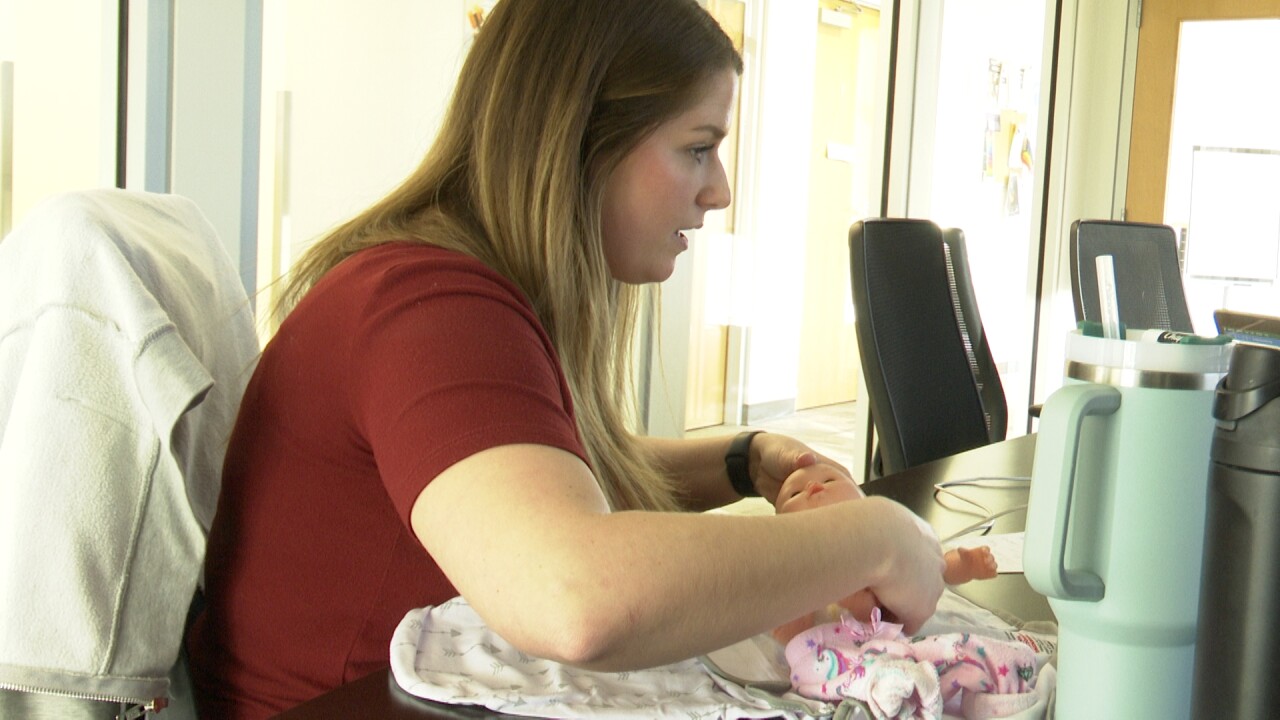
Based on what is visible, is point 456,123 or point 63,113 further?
point 63,113

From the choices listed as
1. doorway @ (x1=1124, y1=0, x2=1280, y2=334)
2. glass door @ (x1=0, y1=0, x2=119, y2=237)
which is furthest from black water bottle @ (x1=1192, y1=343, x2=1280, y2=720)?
doorway @ (x1=1124, y1=0, x2=1280, y2=334)

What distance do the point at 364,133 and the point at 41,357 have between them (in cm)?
179

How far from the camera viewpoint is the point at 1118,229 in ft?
Result: 10.3

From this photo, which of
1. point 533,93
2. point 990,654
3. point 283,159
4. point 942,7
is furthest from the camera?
point 942,7

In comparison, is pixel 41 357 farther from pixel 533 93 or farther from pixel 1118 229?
pixel 1118 229

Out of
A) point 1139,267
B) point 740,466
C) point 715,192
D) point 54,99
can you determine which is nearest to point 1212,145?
point 1139,267

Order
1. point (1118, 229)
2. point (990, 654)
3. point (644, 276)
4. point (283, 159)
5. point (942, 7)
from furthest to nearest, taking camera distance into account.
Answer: point (942, 7), point (1118, 229), point (283, 159), point (644, 276), point (990, 654)

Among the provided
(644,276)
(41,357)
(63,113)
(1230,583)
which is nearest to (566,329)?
(644,276)

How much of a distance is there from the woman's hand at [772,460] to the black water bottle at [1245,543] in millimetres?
674

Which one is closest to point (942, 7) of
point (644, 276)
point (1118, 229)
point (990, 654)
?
point (1118, 229)

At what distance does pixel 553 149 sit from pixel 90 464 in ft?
1.32

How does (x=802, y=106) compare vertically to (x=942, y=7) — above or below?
below

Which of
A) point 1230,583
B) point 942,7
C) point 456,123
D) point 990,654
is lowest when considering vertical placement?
point 990,654

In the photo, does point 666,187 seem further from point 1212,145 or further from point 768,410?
point 1212,145
